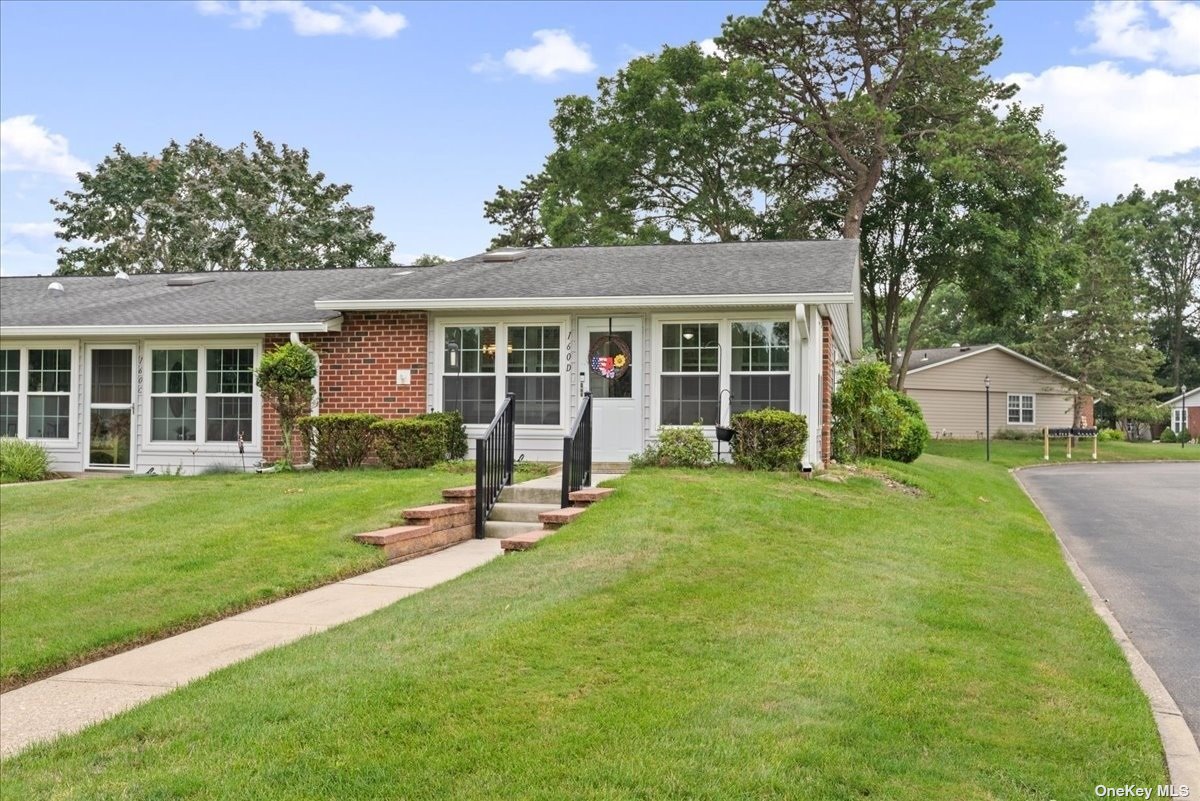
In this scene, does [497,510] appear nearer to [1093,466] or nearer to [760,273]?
[760,273]

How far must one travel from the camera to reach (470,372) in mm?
14844

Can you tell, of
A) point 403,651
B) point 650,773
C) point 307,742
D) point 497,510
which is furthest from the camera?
point 497,510

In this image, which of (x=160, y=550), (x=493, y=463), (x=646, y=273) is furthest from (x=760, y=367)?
(x=160, y=550)

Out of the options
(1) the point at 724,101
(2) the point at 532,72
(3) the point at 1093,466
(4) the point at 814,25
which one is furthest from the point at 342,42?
(3) the point at 1093,466

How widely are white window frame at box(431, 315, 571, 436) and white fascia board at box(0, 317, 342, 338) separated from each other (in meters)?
1.62

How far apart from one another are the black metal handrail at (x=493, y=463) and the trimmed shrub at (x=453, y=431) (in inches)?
129

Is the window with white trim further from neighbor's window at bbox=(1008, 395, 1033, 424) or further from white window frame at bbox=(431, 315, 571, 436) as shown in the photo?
white window frame at bbox=(431, 315, 571, 436)

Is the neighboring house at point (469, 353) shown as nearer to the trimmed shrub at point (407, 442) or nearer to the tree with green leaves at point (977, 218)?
the trimmed shrub at point (407, 442)

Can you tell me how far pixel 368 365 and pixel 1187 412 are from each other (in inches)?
1980

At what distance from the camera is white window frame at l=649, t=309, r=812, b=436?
13695 mm

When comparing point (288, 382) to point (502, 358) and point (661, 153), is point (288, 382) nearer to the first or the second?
point (502, 358)

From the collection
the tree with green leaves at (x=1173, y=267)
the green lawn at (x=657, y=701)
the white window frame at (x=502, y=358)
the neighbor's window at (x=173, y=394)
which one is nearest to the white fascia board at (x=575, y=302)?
the white window frame at (x=502, y=358)

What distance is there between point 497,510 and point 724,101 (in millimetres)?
22074

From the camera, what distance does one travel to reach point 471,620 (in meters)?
5.83
